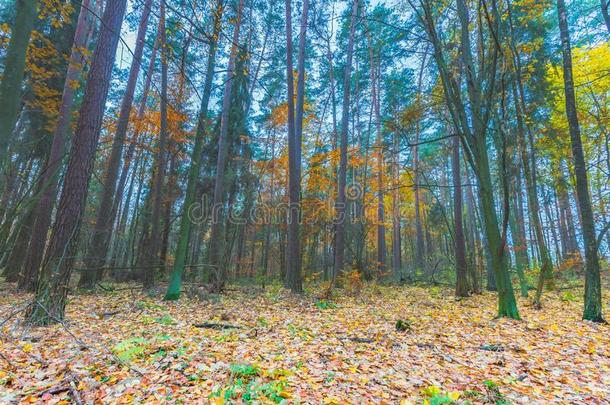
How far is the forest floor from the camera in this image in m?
2.35

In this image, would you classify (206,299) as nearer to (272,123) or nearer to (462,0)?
(462,0)

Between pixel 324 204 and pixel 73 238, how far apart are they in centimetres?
999

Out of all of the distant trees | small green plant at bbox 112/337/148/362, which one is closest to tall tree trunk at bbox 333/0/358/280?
the distant trees

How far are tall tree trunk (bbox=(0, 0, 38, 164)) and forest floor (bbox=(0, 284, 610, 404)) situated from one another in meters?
2.00

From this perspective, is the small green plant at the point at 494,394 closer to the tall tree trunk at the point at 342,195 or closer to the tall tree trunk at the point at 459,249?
the tall tree trunk at the point at 459,249

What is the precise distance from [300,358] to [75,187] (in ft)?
13.5

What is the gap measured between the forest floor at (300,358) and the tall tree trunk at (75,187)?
41 centimetres

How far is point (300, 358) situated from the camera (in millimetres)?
3207

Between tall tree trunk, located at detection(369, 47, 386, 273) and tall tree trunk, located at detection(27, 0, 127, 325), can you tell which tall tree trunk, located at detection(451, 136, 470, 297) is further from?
tall tree trunk, located at detection(27, 0, 127, 325)

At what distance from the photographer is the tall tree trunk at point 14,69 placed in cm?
208

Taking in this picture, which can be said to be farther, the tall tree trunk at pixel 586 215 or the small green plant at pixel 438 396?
the tall tree trunk at pixel 586 215

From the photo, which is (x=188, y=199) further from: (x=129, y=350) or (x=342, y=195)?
(x=342, y=195)

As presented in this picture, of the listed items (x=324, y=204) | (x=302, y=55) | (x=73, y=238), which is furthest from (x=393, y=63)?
(x=73, y=238)

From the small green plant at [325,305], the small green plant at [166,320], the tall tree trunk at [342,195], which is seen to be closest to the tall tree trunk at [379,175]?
the tall tree trunk at [342,195]
